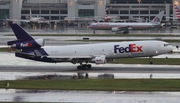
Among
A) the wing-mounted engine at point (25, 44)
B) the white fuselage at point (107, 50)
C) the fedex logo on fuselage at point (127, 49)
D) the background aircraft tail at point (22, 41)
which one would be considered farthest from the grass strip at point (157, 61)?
the background aircraft tail at point (22, 41)

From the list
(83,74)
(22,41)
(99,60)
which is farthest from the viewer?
(22,41)

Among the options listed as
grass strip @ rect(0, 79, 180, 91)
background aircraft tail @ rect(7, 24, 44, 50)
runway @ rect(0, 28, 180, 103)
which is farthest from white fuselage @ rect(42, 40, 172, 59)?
grass strip @ rect(0, 79, 180, 91)

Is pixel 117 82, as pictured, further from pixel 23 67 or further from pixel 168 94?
pixel 23 67

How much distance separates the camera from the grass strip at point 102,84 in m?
41.0

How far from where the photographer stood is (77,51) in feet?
187

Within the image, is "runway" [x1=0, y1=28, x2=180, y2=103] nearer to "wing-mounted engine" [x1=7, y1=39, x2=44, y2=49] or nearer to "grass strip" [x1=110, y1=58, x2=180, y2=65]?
"wing-mounted engine" [x1=7, y1=39, x2=44, y2=49]

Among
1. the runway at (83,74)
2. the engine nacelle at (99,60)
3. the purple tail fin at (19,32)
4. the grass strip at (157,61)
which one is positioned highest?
the purple tail fin at (19,32)

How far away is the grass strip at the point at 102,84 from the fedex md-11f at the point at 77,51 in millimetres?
10456

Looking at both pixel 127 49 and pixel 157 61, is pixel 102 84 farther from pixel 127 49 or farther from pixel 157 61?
pixel 157 61

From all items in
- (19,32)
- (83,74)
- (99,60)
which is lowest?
(83,74)

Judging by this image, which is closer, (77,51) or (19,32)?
(19,32)

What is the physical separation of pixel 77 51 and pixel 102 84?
14271 mm

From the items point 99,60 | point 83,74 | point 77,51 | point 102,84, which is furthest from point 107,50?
point 102,84

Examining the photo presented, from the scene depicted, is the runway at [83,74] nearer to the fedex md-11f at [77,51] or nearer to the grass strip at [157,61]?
the fedex md-11f at [77,51]
